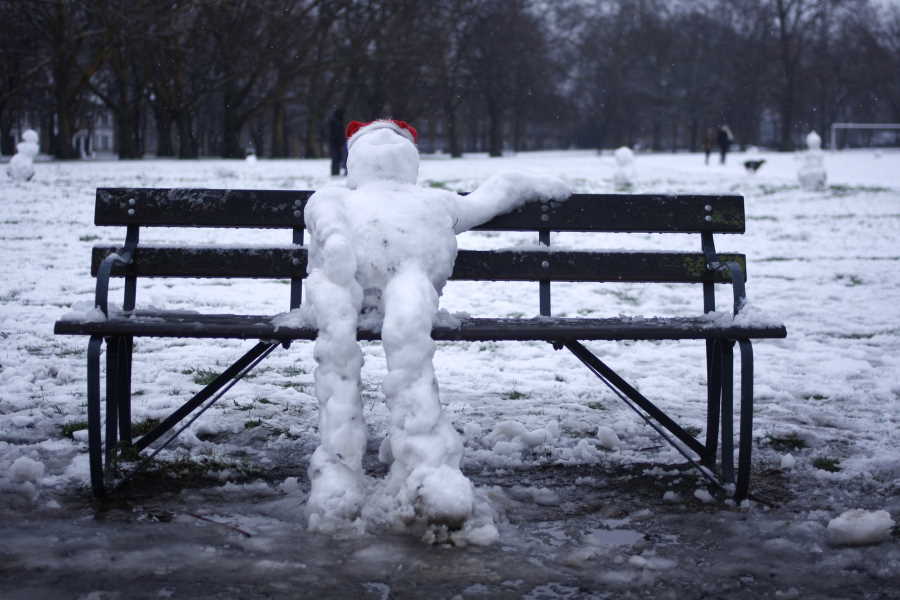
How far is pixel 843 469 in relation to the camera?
3648 mm

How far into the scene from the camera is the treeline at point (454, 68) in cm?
3878

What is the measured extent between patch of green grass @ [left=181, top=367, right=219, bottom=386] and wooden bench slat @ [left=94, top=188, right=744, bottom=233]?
1.16 m

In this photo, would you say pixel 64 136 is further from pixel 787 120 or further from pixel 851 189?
A: pixel 787 120

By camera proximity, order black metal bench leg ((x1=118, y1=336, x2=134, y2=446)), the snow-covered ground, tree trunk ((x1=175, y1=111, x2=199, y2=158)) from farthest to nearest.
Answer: tree trunk ((x1=175, y1=111, x2=199, y2=158)) → black metal bench leg ((x1=118, y1=336, x2=134, y2=446)) → the snow-covered ground

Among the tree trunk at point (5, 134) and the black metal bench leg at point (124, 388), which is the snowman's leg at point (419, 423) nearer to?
the black metal bench leg at point (124, 388)

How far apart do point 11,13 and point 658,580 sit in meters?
32.6

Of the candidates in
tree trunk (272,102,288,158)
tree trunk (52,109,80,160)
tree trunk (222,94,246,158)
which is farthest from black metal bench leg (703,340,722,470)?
tree trunk (272,102,288,158)

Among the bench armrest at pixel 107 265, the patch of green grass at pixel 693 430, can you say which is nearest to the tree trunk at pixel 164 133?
the bench armrest at pixel 107 265

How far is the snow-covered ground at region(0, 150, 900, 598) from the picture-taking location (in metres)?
2.69

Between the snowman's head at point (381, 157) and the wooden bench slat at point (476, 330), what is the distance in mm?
531

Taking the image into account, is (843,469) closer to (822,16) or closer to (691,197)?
(691,197)

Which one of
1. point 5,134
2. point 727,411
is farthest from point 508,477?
point 5,134

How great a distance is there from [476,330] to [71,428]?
179cm

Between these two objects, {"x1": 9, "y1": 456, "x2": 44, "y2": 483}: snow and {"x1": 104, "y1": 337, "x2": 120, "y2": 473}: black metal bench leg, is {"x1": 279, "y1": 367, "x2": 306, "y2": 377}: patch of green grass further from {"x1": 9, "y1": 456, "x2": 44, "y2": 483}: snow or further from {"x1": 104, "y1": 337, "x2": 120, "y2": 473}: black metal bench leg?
{"x1": 9, "y1": 456, "x2": 44, "y2": 483}: snow
